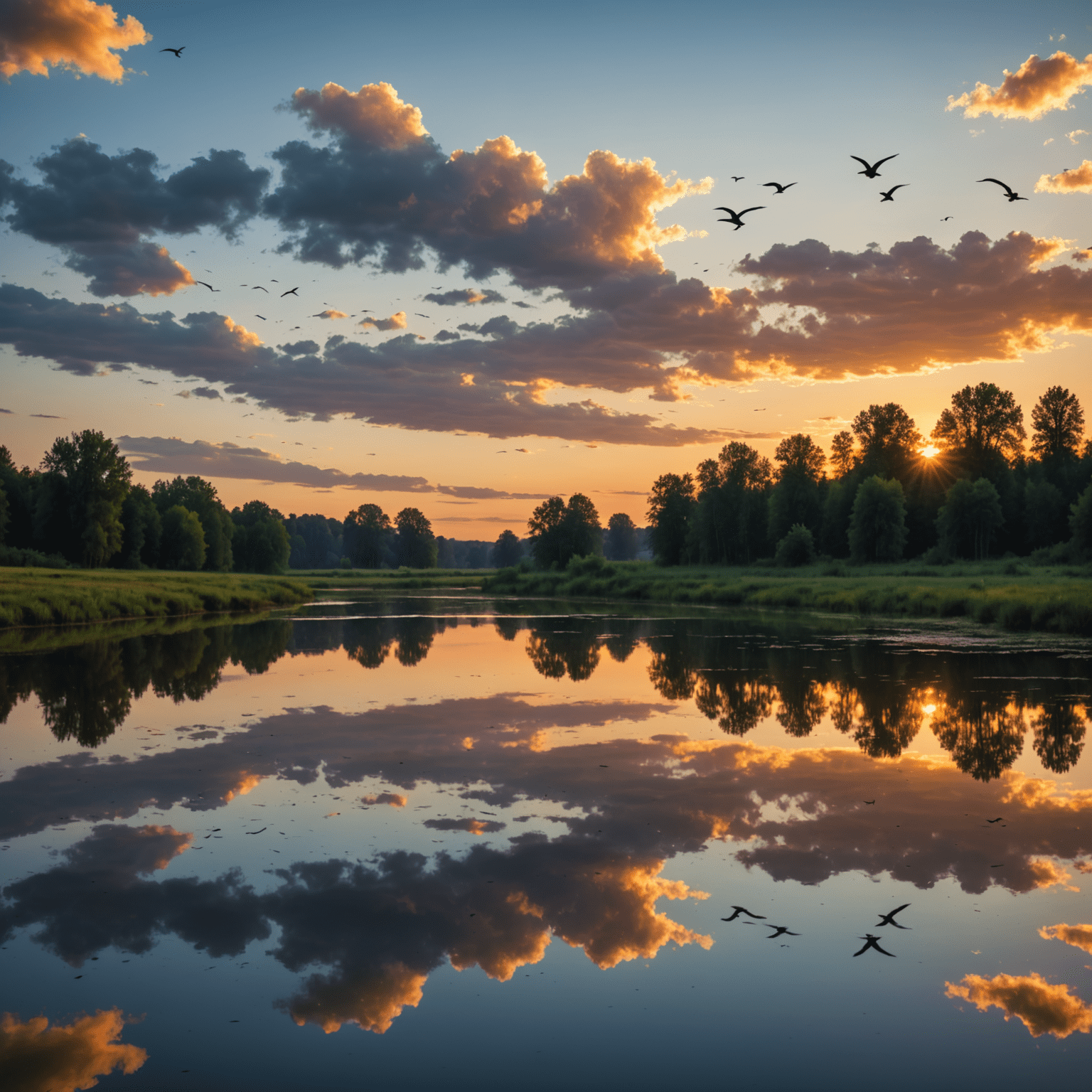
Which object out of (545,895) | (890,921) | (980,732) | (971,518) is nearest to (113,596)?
(980,732)

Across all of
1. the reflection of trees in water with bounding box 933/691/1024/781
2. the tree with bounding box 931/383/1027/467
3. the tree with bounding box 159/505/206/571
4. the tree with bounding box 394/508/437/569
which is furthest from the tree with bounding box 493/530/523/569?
the reflection of trees in water with bounding box 933/691/1024/781

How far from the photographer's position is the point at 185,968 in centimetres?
623

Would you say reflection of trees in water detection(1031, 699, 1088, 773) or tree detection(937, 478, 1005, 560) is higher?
tree detection(937, 478, 1005, 560)

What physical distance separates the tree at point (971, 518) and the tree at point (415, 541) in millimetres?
110642

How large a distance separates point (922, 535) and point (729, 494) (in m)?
25.0

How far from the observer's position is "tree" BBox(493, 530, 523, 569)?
627 ft

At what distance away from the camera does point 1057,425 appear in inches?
3868

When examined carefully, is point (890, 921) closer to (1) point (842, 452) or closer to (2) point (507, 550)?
(1) point (842, 452)

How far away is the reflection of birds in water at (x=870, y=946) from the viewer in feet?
21.3

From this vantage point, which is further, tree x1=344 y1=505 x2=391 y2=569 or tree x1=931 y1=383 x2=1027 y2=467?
tree x1=344 y1=505 x2=391 y2=569

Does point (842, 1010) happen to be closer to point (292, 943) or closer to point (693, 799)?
point (292, 943)

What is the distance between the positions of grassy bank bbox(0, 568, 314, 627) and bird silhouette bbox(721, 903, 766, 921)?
35.1 meters

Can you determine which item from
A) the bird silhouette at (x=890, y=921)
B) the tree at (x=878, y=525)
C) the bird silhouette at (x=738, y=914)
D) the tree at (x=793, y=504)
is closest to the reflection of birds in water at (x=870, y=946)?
the bird silhouette at (x=890, y=921)

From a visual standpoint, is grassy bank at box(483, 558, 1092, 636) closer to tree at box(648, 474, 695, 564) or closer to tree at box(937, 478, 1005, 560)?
tree at box(937, 478, 1005, 560)
